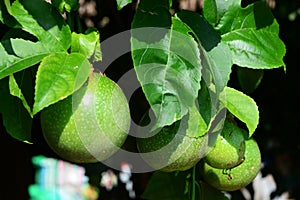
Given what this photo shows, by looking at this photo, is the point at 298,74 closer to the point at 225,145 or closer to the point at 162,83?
the point at 225,145

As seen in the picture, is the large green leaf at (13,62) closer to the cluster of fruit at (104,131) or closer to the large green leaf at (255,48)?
the cluster of fruit at (104,131)

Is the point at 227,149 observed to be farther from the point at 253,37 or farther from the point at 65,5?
the point at 65,5

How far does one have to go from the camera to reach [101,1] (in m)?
1.35

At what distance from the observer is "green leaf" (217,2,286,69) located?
2.83ft

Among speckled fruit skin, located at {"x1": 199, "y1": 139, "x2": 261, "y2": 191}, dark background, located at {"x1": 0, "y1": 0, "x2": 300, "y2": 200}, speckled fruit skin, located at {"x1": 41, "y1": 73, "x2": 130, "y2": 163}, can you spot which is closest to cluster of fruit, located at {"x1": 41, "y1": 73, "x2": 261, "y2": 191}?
speckled fruit skin, located at {"x1": 41, "y1": 73, "x2": 130, "y2": 163}

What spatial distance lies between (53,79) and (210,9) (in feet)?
0.88

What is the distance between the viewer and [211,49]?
785 mm

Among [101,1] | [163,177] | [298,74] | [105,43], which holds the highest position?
[105,43]

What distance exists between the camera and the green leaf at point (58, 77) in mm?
700

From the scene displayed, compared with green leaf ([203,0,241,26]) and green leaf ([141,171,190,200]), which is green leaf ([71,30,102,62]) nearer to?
green leaf ([203,0,241,26])

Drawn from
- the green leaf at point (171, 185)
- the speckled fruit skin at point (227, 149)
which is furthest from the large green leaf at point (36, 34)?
the green leaf at point (171, 185)

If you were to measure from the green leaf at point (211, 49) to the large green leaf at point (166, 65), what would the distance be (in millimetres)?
21

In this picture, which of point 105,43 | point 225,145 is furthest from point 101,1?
point 225,145

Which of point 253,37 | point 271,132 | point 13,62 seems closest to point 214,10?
point 253,37
